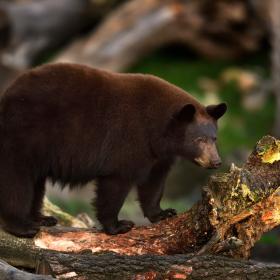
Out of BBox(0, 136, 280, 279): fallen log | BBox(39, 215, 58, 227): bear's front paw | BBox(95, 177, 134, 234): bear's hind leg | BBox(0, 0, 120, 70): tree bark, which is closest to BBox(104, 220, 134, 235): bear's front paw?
BBox(95, 177, 134, 234): bear's hind leg

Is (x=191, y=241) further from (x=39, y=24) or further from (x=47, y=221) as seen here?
(x=39, y=24)

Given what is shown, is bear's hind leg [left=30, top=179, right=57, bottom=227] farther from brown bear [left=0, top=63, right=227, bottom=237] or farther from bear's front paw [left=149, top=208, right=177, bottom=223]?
bear's front paw [left=149, top=208, right=177, bottom=223]

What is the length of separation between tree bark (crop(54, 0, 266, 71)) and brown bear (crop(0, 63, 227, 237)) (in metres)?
8.68

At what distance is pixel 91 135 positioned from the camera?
7266 millimetres

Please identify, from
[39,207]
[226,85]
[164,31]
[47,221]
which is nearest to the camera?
[47,221]

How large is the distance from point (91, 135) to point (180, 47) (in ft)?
36.4

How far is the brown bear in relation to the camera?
6.99 meters

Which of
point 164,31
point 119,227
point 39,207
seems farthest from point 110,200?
point 164,31

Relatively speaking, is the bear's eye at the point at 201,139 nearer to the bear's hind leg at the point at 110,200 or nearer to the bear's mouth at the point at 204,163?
the bear's mouth at the point at 204,163

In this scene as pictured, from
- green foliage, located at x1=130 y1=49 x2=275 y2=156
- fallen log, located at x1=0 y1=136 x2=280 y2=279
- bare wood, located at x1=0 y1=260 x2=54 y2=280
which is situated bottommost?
bare wood, located at x1=0 y1=260 x2=54 y2=280

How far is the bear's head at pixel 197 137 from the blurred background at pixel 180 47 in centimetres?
733

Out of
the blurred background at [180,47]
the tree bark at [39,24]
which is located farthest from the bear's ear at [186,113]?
the tree bark at [39,24]

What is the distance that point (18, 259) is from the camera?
6559mm

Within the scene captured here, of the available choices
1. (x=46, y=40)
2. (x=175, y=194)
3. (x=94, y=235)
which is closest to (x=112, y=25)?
(x=46, y=40)
